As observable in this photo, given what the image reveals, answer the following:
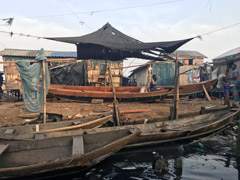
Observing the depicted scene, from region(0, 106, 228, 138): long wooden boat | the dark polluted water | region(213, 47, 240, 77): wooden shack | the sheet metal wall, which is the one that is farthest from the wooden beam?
the sheet metal wall

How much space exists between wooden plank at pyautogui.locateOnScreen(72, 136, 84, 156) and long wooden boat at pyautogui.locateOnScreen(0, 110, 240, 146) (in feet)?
3.15

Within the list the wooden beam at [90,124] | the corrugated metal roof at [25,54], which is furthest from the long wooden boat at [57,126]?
the corrugated metal roof at [25,54]

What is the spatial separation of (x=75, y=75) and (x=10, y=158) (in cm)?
1162

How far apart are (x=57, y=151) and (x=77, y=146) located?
0.72 meters

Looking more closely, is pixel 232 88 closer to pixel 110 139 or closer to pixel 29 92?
pixel 110 139

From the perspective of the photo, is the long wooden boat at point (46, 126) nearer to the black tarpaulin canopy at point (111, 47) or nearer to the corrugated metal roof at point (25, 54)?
the black tarpaulin canopy at point (111, 47)

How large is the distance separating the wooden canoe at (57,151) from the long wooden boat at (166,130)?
870 millimetres

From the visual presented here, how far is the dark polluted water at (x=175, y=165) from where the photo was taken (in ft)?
14.5

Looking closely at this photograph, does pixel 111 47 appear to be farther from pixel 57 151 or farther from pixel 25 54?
pixel 25 54

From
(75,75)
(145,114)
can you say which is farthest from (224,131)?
(75,75)

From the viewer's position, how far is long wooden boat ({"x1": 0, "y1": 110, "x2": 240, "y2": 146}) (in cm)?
565

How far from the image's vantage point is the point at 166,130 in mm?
6250

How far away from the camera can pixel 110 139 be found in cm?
479

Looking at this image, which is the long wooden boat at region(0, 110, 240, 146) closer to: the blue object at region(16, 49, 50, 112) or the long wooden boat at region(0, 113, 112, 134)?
the long wooden boat at region(0, 113, 112, 134)
